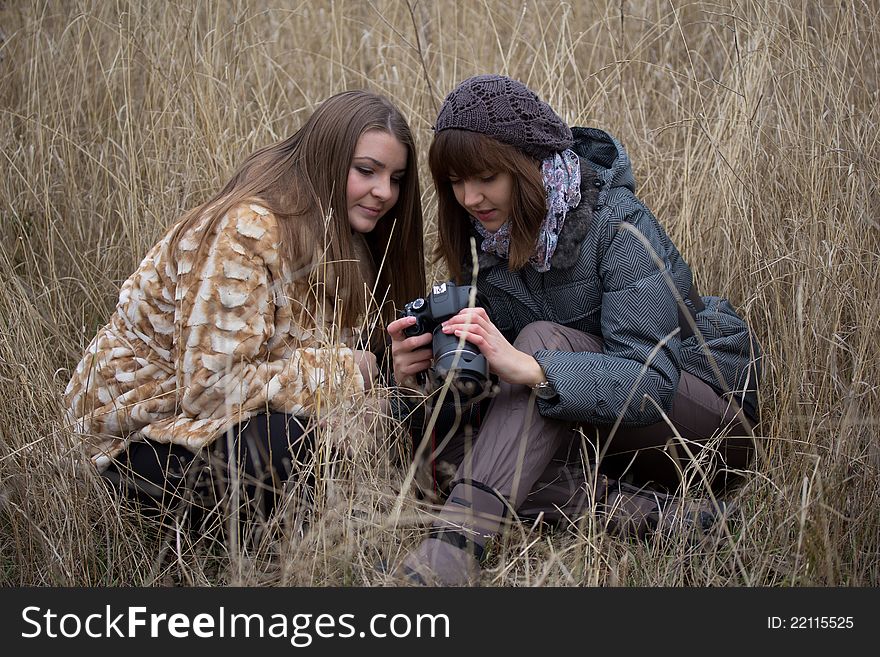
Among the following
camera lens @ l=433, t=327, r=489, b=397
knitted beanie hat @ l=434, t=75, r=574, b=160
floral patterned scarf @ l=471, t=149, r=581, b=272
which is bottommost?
camera lens @ l=433, t=327, r=489, b=397

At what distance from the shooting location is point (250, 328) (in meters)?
2.25

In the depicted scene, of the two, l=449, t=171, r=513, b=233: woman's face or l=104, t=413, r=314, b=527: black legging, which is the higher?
l=449, t=171, r=513, b=233: woman's face

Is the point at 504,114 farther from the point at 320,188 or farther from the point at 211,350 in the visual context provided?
the point at 211,350

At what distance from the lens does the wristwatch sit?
7.00 ft

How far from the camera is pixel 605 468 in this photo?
249cm

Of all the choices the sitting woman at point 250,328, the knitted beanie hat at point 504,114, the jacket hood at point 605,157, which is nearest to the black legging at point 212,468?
the sitting woman at point 250,328

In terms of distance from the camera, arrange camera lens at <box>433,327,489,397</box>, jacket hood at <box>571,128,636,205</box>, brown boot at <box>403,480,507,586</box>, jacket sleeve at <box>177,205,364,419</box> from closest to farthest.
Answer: brown boot at <box>403,480,507,586</box> < camera lens at <box>433,327,489,397</box> < jacket sleeve at <box>177,205,364,419</box> < jacket hood at <box>571,128,636,205</box>

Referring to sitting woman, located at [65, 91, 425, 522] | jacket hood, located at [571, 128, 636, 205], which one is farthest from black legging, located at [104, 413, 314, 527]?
jacket hood, located at [571, 128, 636, 205]

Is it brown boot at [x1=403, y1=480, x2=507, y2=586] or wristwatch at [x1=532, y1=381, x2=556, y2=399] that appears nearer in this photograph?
brown boot at [x1=403, y1=480, x2=507, y2=586]

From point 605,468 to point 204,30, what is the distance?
2.29 m

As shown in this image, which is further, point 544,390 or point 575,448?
point 575,448

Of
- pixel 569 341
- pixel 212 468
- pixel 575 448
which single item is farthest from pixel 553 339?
pixel 212 468

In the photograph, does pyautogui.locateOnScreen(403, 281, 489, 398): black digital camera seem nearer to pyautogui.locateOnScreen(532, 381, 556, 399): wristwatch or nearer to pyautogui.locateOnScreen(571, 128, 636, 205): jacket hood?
pyautogui.locateOnScreen(532, 381, 556, 399): wristwatch

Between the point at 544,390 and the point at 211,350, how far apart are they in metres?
0.79
